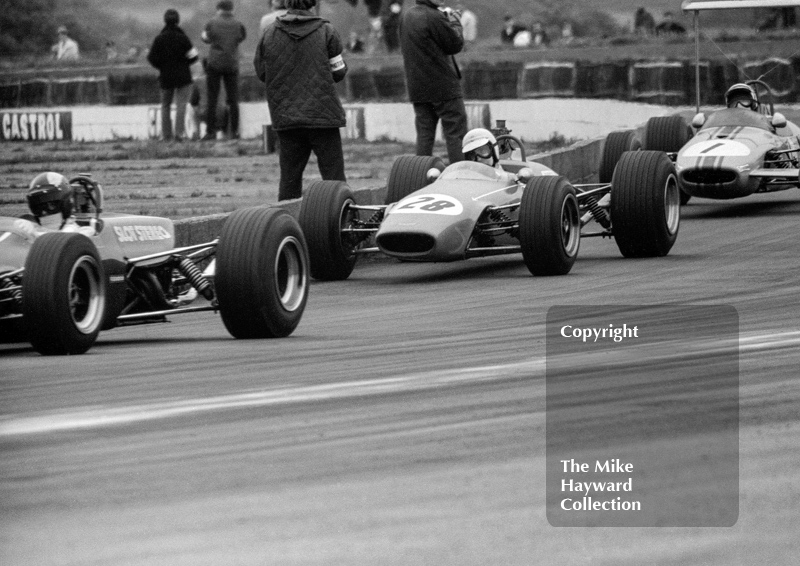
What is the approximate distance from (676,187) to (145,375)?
5.92 meters

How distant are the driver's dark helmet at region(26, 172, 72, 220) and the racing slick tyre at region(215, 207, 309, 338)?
2.79 ft

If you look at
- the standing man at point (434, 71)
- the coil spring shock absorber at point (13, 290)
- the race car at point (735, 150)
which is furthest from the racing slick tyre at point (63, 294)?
the race car at point (735, 150)

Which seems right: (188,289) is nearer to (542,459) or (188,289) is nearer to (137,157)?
(542,459)

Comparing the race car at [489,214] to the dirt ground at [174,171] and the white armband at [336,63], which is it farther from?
the dirt ground at [174,171]

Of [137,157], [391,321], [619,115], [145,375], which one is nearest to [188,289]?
[391,321]

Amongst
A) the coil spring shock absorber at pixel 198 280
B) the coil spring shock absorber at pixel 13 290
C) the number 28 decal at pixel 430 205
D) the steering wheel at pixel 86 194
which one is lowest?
the coil spring shock absorber at pixel 198 280

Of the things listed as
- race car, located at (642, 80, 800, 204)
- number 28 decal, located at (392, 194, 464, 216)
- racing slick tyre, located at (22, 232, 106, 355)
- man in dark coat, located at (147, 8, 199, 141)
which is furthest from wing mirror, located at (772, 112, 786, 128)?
man in dark coat, located at (147, 8, 199, 141)

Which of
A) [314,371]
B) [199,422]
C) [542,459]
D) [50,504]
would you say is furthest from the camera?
[314,371]

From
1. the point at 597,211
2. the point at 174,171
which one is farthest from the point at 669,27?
the point at 597,211

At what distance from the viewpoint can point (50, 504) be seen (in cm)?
453

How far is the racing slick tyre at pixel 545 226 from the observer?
10609 mm

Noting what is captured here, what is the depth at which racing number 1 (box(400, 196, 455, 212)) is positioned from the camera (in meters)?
10.9

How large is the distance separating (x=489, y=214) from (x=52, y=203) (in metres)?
3.82

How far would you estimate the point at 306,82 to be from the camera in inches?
473
